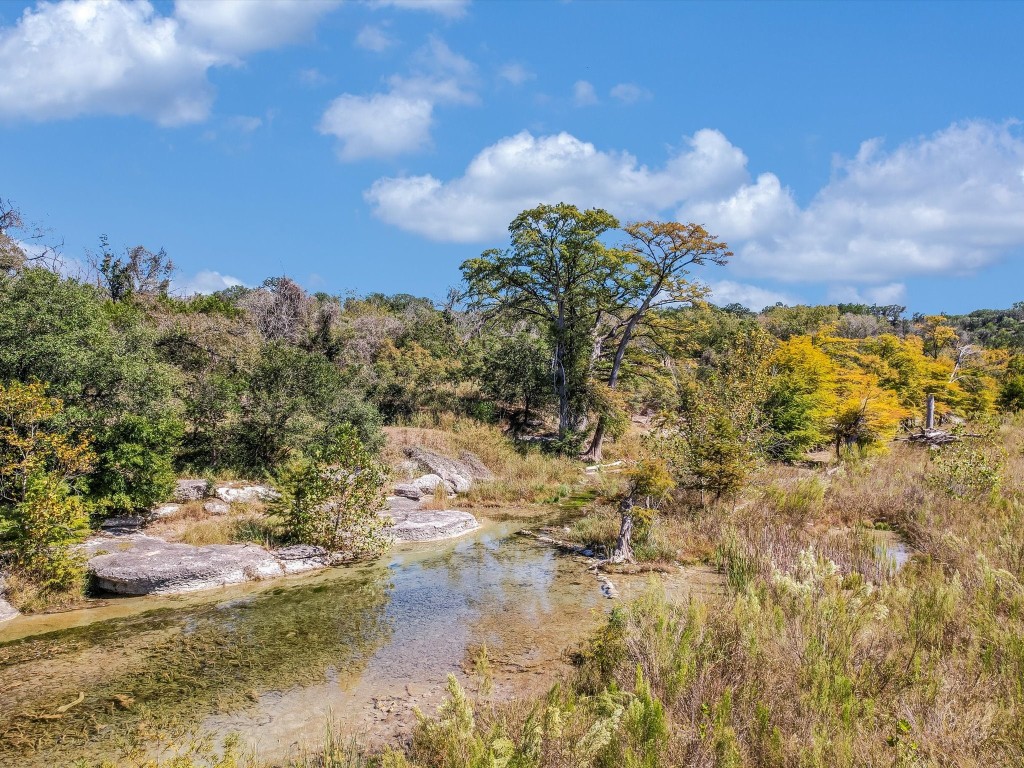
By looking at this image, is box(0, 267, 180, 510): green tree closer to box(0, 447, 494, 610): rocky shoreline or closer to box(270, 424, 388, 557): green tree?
box(0, 447, 494, 610): rocky shoreline

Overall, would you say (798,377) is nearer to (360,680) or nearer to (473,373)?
(473,373)

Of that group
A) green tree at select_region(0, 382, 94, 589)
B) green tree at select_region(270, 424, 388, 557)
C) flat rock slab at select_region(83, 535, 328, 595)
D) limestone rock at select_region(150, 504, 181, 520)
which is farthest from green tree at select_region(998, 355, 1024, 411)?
green tree at select_region(0, 382, 94, 589)

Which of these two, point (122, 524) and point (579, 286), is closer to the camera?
point (122, 524)

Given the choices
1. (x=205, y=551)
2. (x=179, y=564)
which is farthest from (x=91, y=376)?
(x=179, y=564)

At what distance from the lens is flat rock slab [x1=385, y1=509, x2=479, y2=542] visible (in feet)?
49.8

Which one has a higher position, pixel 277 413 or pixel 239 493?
pixel 277 413

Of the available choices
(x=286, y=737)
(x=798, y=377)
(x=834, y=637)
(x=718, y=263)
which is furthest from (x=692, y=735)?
(x=718, y=263)

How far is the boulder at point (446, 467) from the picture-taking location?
821 inches

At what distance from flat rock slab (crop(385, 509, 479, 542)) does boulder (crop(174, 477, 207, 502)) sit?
538 centimetres

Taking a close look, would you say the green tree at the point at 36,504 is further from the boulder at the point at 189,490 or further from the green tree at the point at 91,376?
the boulder at the point at 189,490

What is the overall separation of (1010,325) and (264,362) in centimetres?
9830

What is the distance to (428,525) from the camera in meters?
15.6

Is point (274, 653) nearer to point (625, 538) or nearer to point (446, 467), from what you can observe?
point (625, 538)

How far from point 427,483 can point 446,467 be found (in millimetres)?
1700
